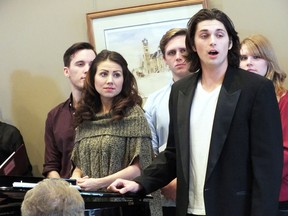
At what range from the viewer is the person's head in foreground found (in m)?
1.05

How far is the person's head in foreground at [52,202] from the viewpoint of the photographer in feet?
3.45

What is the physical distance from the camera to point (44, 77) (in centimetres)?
283

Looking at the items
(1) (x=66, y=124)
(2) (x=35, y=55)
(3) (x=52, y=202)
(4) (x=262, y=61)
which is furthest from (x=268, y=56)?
(2) (x=35, y=55)

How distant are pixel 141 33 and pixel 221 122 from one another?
1302 millimetres

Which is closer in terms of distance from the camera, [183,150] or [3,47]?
[183,150]

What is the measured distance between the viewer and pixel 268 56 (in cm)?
204

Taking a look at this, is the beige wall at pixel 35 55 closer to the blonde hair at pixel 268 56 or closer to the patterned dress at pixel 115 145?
the blonde hair at pixel 268 56

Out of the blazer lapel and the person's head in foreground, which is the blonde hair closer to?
the blazer lapel

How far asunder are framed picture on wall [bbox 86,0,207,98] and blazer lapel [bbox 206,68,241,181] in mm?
1170

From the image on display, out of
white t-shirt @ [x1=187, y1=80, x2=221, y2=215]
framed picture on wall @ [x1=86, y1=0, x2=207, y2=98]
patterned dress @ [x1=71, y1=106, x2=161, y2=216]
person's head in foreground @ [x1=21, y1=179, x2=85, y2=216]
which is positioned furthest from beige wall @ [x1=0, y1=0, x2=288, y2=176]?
person's head in foreground @ [x1=21, y1=179, x2=85, y2=216]

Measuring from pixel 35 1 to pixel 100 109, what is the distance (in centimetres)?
114

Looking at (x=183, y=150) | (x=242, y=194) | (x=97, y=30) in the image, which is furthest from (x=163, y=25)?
(x=242, y=194)

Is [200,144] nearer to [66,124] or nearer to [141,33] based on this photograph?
[66,124]

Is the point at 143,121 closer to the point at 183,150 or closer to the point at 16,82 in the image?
the point at 183,150
